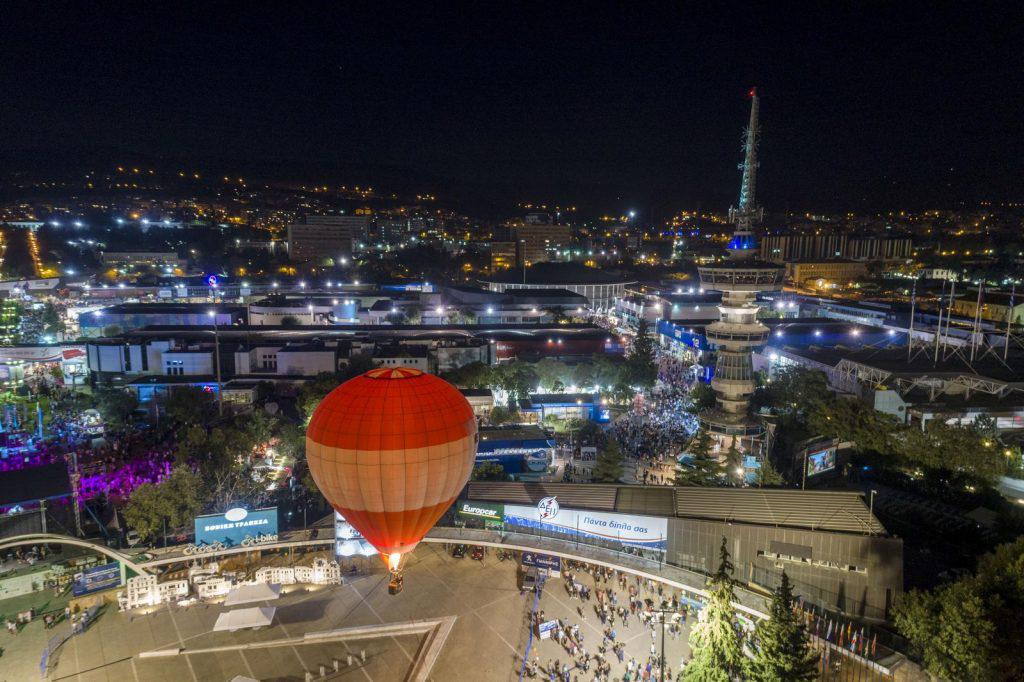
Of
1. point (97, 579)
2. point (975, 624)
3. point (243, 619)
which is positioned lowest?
point (243, 619)

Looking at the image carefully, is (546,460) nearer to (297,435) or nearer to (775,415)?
(297,435)

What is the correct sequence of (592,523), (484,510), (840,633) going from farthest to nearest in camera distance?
(484,510)
(592,523)
(840,633)

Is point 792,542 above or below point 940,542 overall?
above

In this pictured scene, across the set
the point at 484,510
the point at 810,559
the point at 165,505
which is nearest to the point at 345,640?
the point at 484,510

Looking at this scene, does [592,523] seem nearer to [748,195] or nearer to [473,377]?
[473,377]

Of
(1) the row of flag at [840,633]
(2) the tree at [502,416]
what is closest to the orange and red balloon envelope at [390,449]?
(1) the row of flag at [840,633]

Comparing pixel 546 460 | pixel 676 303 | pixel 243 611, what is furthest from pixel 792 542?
pixel 676 303

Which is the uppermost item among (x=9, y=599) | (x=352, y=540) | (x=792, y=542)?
(x=792, y=542)
